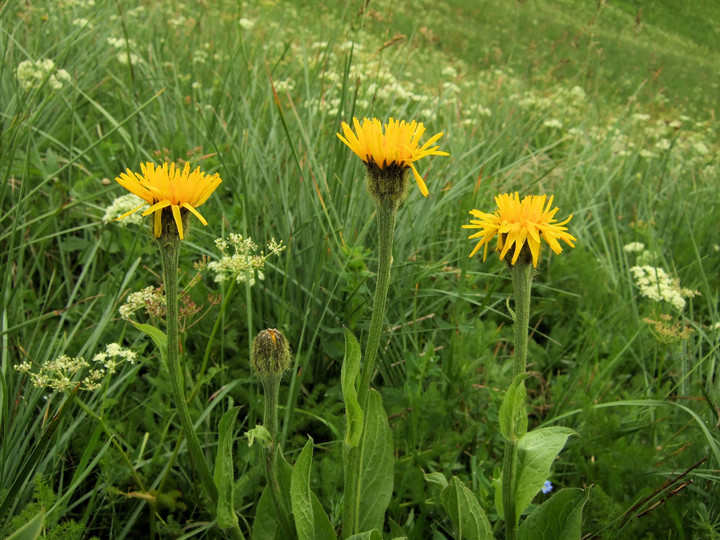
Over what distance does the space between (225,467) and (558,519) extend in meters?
0.77

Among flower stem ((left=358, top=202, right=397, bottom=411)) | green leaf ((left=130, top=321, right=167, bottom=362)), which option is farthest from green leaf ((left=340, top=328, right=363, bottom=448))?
green leaf ((left=130, top=321, right=167, bottom=362))

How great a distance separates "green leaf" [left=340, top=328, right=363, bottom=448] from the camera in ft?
3.93

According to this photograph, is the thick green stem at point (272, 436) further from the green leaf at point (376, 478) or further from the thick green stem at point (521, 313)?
the thick green stem at point (521, 313)

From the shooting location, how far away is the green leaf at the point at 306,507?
4.17 ft

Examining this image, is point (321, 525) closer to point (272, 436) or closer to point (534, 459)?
point (272, 436)

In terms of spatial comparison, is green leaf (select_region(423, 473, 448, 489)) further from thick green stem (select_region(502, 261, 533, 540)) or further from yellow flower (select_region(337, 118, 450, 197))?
yellow flower (select_region(337, 118, 450, 197))

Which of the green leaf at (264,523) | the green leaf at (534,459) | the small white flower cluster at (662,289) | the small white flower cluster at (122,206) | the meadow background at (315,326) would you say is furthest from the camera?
the small white flower cluster at (662,289)

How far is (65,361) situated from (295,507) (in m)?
0.62

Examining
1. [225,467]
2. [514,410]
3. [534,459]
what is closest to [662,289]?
[534,459]

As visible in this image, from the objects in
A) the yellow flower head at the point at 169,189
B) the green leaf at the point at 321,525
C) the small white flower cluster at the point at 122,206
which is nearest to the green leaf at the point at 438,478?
the green leaf at the point at 321,525

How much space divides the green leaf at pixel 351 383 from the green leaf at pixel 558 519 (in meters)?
0.51

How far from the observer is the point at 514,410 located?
128 centimetres

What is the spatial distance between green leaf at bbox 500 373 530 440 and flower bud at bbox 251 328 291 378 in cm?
49

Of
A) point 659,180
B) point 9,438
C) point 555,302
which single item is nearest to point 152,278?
point 9,438
